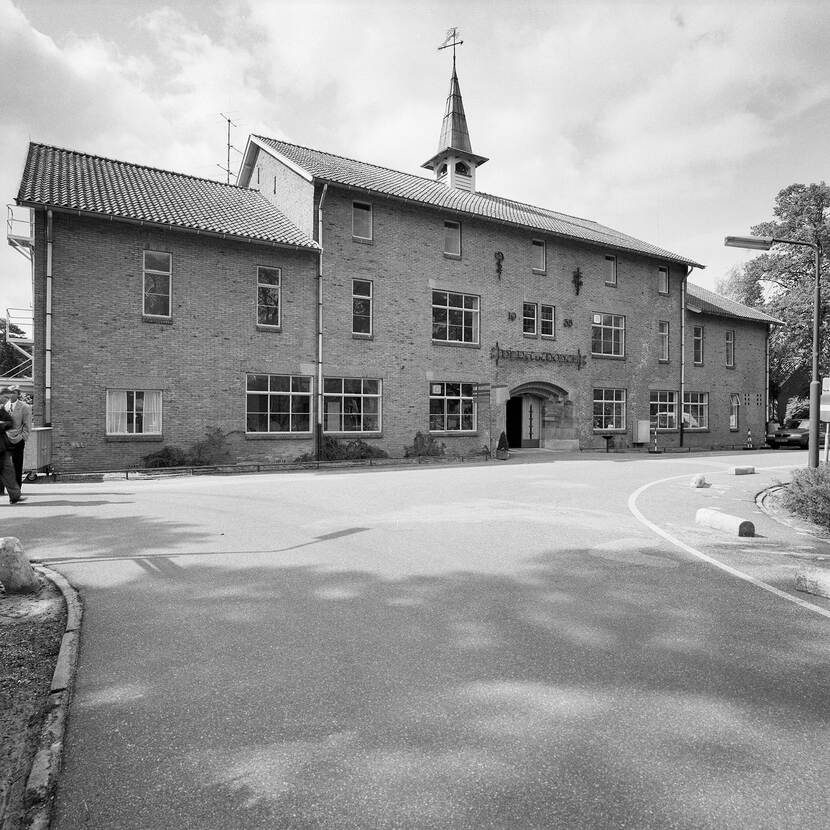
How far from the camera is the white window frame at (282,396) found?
63.9 feet

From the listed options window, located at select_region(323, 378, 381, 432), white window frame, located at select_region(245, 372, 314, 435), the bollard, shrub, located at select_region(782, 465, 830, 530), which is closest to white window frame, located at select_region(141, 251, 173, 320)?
white window frame, located at select_region(245, 372, 314, 435)

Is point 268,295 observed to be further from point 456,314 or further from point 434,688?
point 434,688

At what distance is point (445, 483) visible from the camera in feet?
46.9

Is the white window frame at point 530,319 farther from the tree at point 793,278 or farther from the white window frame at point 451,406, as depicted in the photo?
the tree at point 793,278

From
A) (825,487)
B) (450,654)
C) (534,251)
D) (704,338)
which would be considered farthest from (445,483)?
(704,338)

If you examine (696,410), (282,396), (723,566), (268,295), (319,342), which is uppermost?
(268,295)

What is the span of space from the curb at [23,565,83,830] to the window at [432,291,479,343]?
19.8 metres

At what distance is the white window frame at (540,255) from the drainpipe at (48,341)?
1750 centimetres

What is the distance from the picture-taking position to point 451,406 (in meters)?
23.8

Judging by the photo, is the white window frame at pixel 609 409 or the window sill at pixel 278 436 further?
the white window frame at pixel 609 409

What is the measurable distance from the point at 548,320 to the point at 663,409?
8484 millimetres

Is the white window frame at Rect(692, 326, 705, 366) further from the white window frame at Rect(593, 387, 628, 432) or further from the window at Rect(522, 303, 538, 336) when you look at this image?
the window at Rect(522, 303, 538, 336)

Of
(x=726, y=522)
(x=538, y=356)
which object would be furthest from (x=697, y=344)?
(x=726, y=522)

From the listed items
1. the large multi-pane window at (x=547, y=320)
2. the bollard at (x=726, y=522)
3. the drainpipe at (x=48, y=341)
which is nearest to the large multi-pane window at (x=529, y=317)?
the large multi-pane window at (x=547, y=320)
